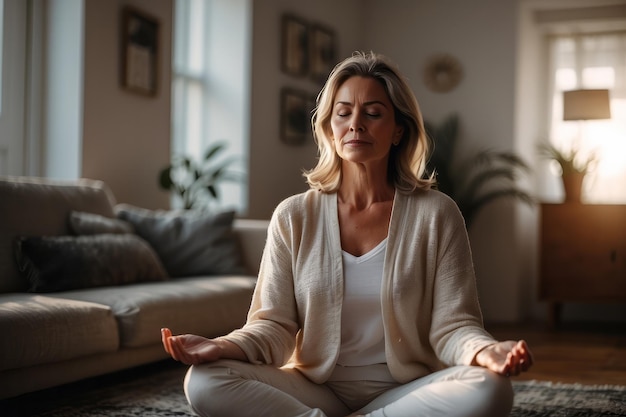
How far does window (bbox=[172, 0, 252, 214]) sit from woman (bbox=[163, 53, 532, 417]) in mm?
3642

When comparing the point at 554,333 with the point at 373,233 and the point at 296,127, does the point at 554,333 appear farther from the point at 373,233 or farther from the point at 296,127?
the point at 373,233

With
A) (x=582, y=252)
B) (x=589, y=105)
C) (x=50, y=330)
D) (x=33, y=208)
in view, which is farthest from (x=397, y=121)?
(x=589, y=105)

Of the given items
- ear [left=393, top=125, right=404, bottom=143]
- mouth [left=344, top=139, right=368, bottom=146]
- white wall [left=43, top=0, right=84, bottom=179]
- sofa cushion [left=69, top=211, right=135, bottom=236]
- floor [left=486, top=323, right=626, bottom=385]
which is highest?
white wall [left=43, top=0, right=84, bottom=179]

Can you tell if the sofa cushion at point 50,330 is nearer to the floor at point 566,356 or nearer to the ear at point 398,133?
the floor at point 566,356

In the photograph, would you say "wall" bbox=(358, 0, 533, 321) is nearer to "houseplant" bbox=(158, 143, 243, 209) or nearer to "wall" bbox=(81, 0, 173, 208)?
"houseplant" bbox=(158, 143, 243, 209)

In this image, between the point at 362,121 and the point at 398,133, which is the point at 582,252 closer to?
the point at 398,133

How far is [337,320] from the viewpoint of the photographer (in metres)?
1.94

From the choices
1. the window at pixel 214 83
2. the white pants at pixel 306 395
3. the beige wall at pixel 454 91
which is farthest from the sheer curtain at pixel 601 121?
the white pants at pixel 306 395

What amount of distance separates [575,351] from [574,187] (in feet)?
4.68

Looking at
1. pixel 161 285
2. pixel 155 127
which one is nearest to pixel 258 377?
pixel 161 285

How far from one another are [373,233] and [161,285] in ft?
5.83

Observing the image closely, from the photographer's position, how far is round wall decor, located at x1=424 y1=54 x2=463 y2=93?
669 cm

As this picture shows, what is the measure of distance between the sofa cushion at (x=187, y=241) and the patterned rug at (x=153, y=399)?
69cm

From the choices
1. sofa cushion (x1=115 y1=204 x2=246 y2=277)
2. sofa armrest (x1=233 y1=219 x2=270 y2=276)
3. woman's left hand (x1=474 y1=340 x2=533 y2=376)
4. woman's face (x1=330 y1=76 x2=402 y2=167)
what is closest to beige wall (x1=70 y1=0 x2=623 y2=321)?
sofa armrest (x1=233 y1=219 x2=270 y2=276)
